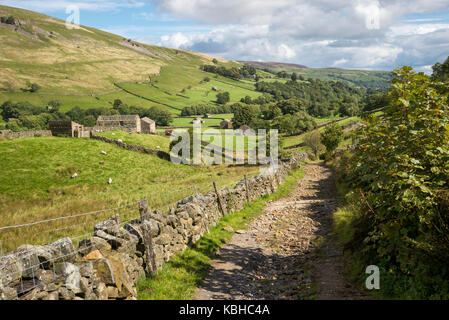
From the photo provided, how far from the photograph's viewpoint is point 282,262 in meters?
11.4

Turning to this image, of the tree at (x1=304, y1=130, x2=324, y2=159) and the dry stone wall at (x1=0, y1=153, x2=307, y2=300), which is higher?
the tree at (x1=304, y1=130, x2=324, y2=159)

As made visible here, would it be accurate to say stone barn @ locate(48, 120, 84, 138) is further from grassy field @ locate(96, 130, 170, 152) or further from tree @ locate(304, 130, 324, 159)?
tree @ locate(304, 130, 324, 159)

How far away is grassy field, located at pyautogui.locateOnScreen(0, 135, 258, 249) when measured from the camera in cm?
2598

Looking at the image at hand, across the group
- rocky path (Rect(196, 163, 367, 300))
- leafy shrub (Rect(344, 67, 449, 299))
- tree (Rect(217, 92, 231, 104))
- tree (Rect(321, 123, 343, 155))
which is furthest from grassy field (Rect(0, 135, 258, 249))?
tree (Rect(217, 92, 231, 104))

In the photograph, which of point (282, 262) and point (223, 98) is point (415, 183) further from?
point (223, 98)

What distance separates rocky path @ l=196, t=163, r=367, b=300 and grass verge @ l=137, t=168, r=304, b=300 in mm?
327

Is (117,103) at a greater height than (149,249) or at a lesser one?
greater

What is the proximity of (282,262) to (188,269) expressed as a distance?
11.6 feet

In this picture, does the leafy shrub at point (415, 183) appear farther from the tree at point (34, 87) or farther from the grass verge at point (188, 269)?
the tree at point (34, 87)

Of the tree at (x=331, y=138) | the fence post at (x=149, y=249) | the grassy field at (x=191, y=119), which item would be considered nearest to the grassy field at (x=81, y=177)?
the fence post at (x=149, y=249)

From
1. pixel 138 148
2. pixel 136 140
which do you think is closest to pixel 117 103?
pixel 136 140
